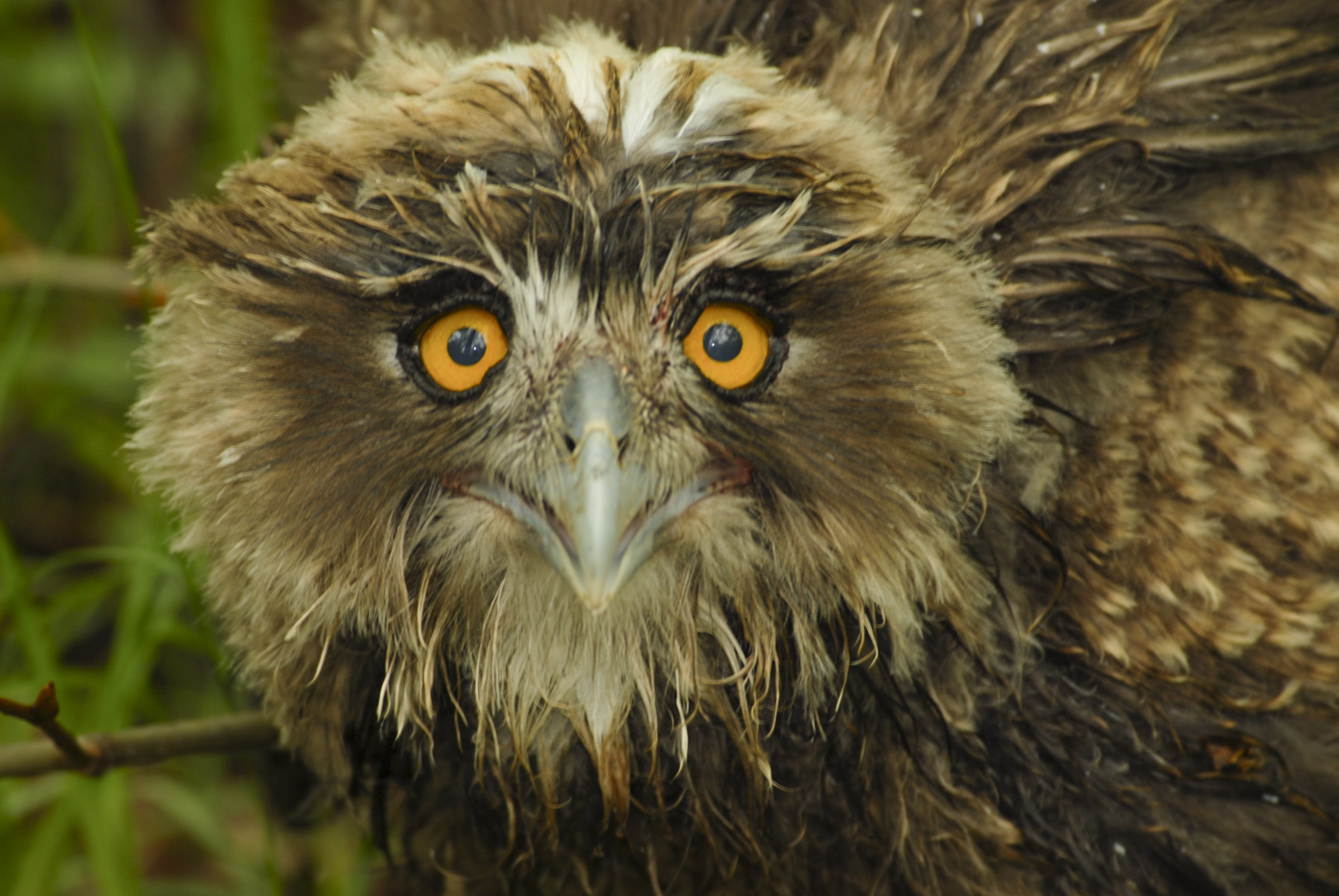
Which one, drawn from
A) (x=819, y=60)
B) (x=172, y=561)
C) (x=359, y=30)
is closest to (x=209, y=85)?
(x=359, y=30)

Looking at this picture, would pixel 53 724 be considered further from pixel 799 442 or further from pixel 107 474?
pixel 107 474

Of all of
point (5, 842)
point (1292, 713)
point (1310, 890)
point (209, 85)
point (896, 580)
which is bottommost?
point (5, 842)

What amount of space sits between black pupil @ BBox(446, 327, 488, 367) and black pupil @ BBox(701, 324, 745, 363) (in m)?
0.27

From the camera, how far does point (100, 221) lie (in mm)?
3367

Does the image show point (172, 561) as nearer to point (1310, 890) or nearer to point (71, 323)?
point (71, 323)

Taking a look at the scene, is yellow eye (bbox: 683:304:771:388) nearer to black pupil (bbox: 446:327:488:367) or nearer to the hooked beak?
the hooked beak

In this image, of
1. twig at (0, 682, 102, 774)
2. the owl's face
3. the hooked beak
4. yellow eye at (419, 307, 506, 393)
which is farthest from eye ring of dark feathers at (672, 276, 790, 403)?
twig at (0, 682, 102, 774)

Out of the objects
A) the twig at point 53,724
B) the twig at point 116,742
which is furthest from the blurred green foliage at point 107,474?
the twig at point 53,724

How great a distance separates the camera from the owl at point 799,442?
156 cm

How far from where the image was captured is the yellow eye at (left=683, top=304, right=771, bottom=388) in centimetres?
156

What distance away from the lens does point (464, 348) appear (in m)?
1.56

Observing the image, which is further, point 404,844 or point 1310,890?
point 404,844

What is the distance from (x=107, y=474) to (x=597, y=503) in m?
2.48

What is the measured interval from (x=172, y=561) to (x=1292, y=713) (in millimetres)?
1848
